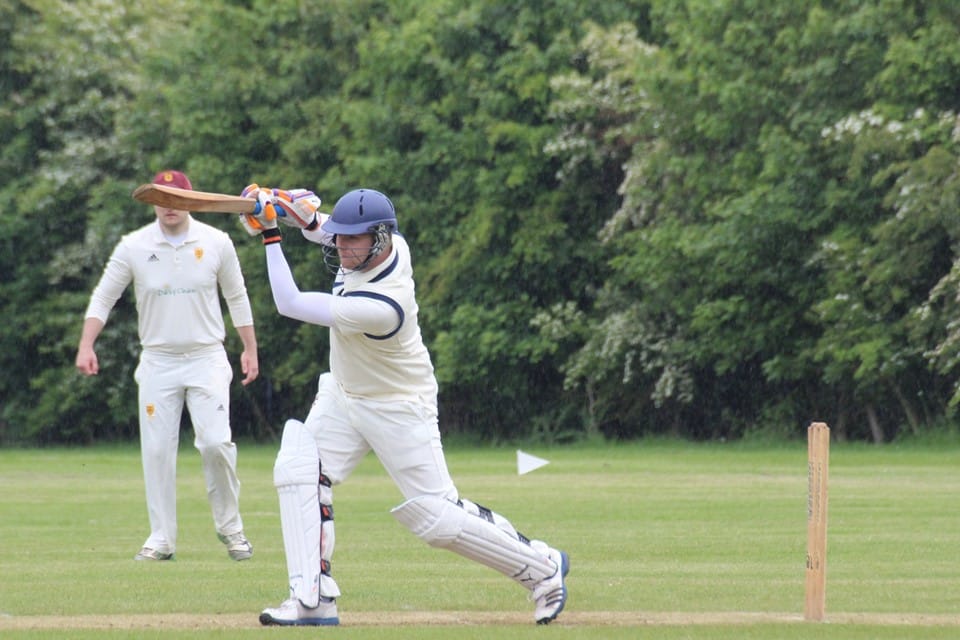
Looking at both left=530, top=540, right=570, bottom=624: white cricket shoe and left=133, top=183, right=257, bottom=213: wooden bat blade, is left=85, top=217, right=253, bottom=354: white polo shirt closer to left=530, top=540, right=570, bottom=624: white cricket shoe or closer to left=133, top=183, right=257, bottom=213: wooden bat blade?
left=133, top=183, right=257, bottom=213: wooden bat blade

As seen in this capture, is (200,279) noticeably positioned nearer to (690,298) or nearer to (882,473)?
(882,473)

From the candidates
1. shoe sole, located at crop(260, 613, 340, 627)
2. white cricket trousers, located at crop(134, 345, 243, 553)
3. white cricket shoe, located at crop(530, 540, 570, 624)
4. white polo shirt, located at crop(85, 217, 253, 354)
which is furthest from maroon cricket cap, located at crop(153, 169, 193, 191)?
white cricket shoe, located at crop(530, 540, 570, 624)

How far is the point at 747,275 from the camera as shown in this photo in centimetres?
2900

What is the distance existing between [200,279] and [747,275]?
1911 cm

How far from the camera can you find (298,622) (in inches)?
307

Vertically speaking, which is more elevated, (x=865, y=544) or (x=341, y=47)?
(x=341, y=47)

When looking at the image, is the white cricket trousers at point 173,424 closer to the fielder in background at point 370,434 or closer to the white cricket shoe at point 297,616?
the fielder in background at point 370,434

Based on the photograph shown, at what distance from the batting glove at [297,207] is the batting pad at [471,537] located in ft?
4.80

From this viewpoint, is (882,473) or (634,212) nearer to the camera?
(882,473)

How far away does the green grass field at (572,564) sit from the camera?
785cm

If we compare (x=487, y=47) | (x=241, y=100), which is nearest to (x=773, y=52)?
(x=487, y=47)

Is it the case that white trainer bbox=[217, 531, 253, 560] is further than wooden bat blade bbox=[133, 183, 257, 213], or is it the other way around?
white trainer bbox=[217, 531, 253, 560]

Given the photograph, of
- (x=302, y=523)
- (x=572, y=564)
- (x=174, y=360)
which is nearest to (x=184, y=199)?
(x=302, y=523)

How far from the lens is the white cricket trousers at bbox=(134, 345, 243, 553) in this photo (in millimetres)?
10805
